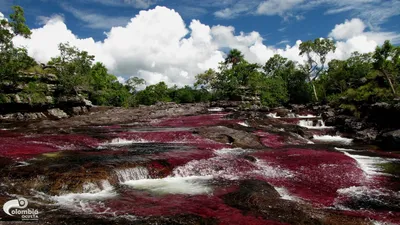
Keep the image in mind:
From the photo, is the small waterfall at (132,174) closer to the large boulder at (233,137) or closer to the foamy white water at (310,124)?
the large boulder at (233,137)

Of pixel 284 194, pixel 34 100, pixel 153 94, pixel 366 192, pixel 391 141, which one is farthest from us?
pixel 153 94

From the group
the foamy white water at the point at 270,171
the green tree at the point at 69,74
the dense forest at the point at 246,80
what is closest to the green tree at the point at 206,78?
the dense forest at the point at 246,80

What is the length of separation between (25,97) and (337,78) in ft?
286

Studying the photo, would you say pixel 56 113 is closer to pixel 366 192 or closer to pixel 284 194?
pixel 284 194

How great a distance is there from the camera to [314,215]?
10.2 meters

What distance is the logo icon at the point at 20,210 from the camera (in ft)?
29.3

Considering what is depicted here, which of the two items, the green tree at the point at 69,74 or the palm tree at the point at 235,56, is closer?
the green tree at the point at 69,74

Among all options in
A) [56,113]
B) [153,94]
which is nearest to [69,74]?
[56,113]

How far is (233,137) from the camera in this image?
93.2 feet

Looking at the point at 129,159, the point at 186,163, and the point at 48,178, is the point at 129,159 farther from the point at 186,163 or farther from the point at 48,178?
the point at 48,178

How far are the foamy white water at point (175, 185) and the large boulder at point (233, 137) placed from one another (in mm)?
11605

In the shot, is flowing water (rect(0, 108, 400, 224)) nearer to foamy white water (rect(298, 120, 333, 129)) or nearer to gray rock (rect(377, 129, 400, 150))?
gray rock (rect(377, 129, 400, 150))

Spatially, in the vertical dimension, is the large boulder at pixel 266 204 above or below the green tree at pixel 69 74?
below

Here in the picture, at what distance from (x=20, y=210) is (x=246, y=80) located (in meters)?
87.1
